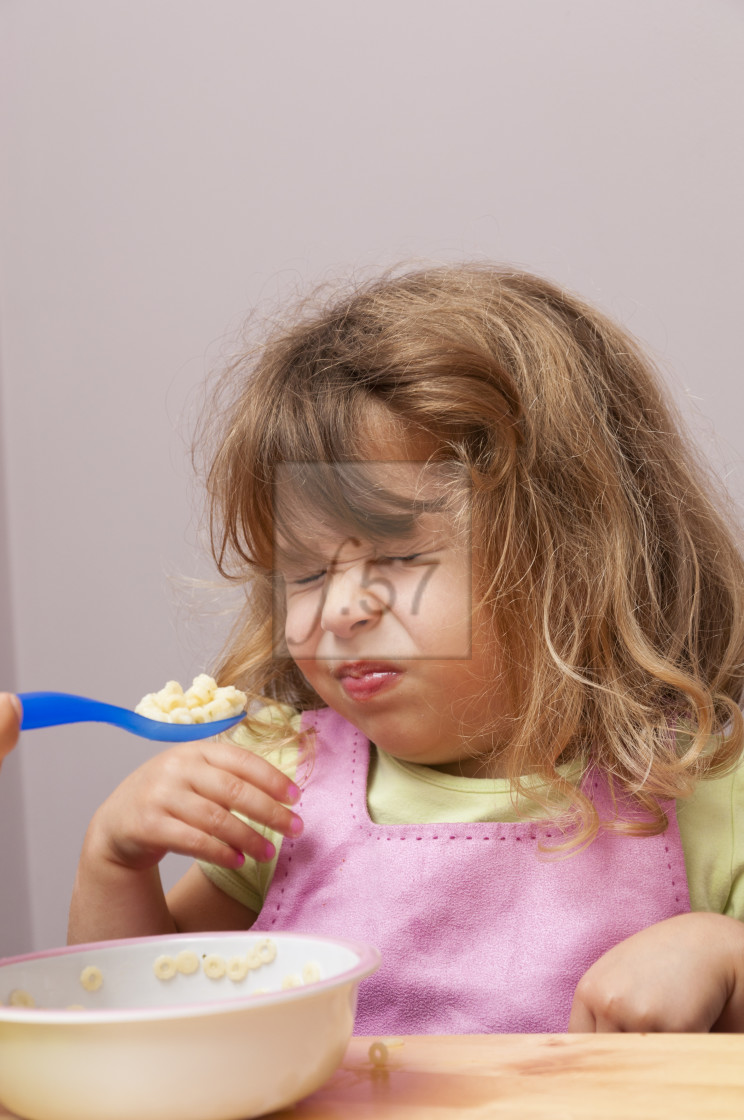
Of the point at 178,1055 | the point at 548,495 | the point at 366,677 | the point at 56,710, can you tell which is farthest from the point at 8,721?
the point at 548,495

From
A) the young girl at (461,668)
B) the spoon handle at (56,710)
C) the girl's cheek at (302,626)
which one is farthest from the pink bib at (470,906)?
the spoon handle at (56,710)

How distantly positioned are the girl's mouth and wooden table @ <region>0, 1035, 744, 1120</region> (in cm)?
25

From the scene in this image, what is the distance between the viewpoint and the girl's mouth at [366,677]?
2.08 feet

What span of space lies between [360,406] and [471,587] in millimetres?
130

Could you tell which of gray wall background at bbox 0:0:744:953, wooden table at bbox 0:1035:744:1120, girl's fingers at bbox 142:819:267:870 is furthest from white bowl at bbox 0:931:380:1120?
gray wall background at bbox 0:0:744:953

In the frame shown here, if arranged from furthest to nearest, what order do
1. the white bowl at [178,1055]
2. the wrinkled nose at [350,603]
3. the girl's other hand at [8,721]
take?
the wrinkled nose at [350,603] → the girl's other hand at [8,721] → the white bowl at [178,1055]

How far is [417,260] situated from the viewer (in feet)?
2.48

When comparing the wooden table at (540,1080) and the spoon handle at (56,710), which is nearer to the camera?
the wooden table at (540,1080)

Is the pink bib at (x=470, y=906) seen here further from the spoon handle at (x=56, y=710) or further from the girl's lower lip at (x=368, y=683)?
the spoon handle at (x=56, y=710)

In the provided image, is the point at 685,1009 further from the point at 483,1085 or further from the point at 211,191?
the point at 211,191

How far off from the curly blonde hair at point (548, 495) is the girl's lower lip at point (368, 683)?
0.25ft

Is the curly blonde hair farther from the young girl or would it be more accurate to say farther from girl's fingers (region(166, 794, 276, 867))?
girl's fingers (region(166, 794, 276, 867))

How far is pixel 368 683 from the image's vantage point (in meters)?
0.64

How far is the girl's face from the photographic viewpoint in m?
0.61
